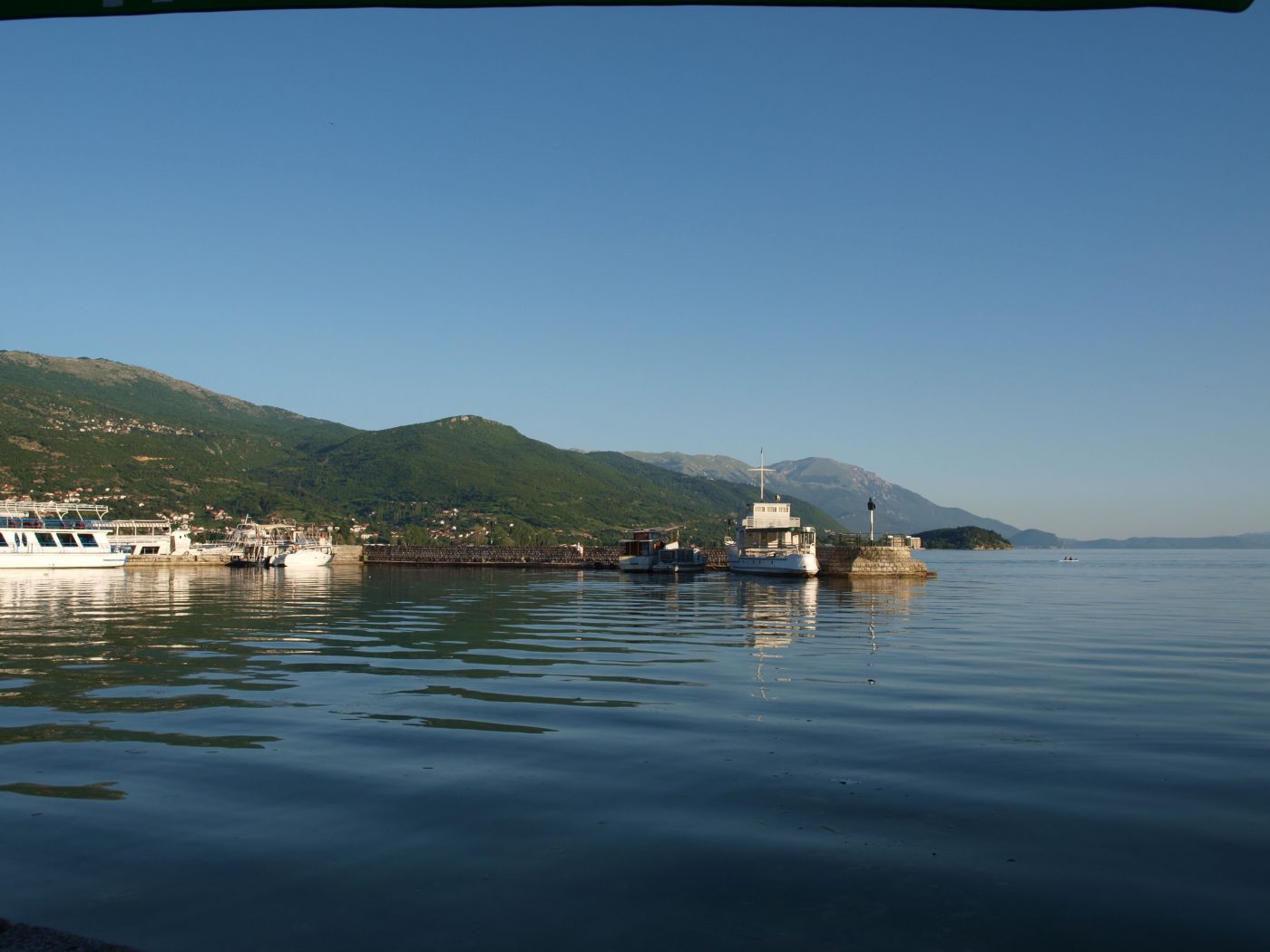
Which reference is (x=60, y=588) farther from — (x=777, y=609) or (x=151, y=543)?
(x=151, y=543)

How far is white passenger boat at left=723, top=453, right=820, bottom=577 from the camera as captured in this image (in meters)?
88.5

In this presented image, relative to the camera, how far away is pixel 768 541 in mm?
97062

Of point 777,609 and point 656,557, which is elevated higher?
point 656,557

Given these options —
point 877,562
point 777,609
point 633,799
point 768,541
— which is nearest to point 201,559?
point 768,541

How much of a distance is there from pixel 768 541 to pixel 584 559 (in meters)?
35.7

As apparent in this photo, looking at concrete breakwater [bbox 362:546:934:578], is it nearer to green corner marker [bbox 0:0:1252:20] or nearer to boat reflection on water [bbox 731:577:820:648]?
boat reflection on water [bbox 731:577:820:648]

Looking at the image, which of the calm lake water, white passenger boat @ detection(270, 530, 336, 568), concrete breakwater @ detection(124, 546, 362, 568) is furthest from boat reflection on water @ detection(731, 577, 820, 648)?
concrete breakwater @ detection(124, 546, 362, 568)

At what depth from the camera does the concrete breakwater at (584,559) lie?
86.2 meters

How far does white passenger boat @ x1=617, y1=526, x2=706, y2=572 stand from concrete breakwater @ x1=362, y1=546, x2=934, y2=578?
798cm

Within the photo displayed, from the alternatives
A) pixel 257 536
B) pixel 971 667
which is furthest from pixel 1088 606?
pixel 257 536

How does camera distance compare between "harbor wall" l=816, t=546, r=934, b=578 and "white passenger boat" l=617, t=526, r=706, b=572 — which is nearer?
"harbor wall" l=816, t=546, r=934, b=578

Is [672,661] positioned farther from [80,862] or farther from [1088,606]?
[1088,606]

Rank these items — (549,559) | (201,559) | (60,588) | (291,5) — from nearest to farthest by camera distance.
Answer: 1. (291,5)
2. (60,588)
3. (201,559)
4. (549,559)

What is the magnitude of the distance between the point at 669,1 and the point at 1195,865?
27.3ft
